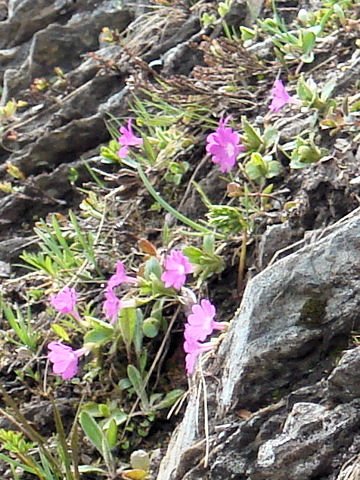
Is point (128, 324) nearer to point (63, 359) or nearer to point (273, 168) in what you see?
point (63, 359)

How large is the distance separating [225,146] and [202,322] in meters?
0.85

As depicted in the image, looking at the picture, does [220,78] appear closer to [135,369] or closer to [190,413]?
[135,369]

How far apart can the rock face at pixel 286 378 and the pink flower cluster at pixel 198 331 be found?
0.32 ft

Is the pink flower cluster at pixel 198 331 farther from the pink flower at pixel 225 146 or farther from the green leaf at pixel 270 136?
the green leaf at pixel 270 136

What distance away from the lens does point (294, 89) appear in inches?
120

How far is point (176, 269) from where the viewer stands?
7.77ft

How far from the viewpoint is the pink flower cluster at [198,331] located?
2.04 metres

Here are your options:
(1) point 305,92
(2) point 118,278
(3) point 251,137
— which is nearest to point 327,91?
(1) point 305,92

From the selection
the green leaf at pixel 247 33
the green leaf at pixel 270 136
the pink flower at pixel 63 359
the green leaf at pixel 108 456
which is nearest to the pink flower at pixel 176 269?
the pink flower at pixel 63 359

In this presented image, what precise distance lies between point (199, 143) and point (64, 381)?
122 centimetres

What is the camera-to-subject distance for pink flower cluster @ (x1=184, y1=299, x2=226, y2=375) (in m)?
2.04

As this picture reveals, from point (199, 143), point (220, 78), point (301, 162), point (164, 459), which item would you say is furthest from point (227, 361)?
point (220, 78)

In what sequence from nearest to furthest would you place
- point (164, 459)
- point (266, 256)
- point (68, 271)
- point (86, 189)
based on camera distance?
point (164, 459)
point (266, 256)
point (68, 271)
point (86, 189)

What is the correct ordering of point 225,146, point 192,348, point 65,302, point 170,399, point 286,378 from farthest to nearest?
1. point 225,146
2. point 65,302
3. point 170,399
4. point 192,348
5. point 286,378
